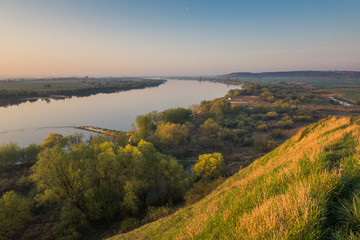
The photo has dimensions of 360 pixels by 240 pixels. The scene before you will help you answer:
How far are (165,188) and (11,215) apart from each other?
16.1 meters

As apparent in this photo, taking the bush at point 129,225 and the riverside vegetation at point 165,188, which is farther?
the bush at point 129,225

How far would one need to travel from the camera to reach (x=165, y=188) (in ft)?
72.3

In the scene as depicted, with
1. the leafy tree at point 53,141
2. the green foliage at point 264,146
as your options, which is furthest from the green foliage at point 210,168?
the leafy tree at point 53,141

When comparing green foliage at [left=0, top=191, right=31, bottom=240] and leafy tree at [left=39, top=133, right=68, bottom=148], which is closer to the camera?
green foliage at [left=0, top=191, right=31, bottom=240]

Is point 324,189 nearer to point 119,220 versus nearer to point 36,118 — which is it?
point 119,220

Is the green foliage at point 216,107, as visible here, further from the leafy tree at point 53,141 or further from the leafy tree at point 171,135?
the leafy tree at point 53,141

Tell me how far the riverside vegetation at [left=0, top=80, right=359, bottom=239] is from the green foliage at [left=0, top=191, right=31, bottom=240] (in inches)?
3.2

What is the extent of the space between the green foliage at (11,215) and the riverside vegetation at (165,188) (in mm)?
82

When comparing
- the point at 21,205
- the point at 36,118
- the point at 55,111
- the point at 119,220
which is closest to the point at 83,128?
the point at 36,118

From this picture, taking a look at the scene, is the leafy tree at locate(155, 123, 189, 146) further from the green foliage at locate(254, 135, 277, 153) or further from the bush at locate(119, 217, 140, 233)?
the bush at locate(119, 217, 140, 233)

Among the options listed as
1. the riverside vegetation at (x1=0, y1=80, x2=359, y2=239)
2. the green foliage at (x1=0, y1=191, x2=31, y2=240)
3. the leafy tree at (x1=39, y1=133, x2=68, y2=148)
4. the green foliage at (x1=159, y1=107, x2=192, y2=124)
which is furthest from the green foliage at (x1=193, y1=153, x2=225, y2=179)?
the green foliage at (x1=159, y1=107, x2=192, y2=124)

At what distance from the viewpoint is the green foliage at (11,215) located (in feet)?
50.6

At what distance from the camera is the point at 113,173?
19.1 m

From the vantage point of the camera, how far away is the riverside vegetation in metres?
4.02
